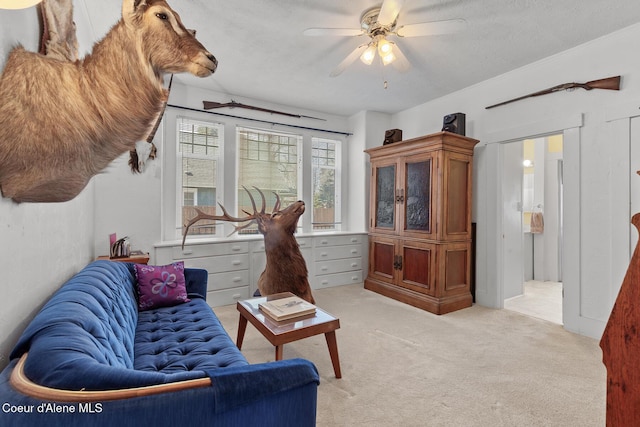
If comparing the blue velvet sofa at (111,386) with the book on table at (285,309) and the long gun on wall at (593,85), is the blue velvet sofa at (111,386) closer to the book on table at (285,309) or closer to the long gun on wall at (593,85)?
the book on table at (285,309)

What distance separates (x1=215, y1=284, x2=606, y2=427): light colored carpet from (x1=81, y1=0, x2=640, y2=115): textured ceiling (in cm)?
268

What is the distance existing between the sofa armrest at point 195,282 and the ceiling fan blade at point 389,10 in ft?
7.72

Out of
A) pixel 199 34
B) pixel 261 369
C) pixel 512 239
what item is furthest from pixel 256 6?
pixel 512 239

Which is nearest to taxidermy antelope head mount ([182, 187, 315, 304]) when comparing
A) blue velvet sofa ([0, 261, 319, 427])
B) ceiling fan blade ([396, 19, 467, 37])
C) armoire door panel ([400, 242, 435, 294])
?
armoire door panel ([400, 242, 435, 294])

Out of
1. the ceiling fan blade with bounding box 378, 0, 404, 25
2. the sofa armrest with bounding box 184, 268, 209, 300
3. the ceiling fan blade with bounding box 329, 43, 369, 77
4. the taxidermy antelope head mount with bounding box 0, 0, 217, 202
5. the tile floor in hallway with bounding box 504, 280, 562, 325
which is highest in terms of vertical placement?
the ceiling fan blade with bounding box 329, 43, 369, 77

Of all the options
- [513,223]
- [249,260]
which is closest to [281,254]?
[249,260]

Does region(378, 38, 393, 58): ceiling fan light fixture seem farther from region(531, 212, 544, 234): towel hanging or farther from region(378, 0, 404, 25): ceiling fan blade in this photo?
region(531, 212, 544, 234): towel hanging

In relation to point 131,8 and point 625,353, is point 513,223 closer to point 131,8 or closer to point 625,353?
point 625,353

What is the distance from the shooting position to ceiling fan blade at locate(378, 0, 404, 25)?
1686mm

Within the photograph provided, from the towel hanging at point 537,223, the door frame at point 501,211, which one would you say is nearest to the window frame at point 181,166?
the door frame at point 501,211

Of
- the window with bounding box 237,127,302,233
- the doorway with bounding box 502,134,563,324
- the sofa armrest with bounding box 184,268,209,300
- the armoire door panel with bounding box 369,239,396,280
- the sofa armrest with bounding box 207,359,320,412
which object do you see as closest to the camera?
the sofa armrest with bounding box 207,359,320,412

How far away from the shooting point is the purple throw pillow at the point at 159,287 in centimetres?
210

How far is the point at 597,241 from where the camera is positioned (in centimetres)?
256

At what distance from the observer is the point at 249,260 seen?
3.66 m
